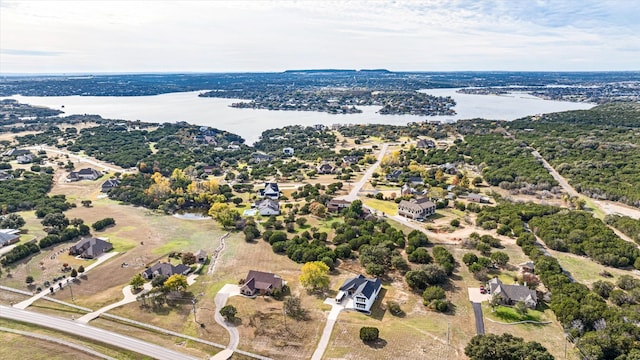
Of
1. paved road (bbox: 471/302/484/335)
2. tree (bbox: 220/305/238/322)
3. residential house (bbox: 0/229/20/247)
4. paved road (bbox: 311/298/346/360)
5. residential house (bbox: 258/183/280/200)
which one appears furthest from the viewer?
residential house (bbox: 258/183/280/200)

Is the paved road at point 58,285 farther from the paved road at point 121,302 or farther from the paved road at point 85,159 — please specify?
the paved road at point 85,159

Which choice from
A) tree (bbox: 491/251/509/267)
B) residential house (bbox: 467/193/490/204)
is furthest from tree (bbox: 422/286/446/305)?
residential house (bbox: 467/193/490/204)

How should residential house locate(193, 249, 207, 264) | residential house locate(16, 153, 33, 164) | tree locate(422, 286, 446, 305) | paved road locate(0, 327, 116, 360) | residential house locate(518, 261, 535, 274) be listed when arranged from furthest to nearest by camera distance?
residential house locate(16, 153, 33, 164)
residential house locate(193, 249, 207, 264)
residential house locate(518, 261, 535, 274)
tree locate(422, 286, 446, 305)
paved road locate(0, 327, 116, 360)

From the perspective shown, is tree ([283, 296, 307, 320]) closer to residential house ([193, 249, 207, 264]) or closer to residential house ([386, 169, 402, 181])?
residential house ([193, 249, 207, 264])

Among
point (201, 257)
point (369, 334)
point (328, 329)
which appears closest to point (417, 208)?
point (328, 329)

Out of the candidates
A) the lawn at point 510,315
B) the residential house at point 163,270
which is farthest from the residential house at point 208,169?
the lawn at point 510,315

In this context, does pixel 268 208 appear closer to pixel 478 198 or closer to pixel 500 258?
pixel 500 258

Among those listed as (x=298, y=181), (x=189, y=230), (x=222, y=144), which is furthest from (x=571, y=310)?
(x=222, y=144)
